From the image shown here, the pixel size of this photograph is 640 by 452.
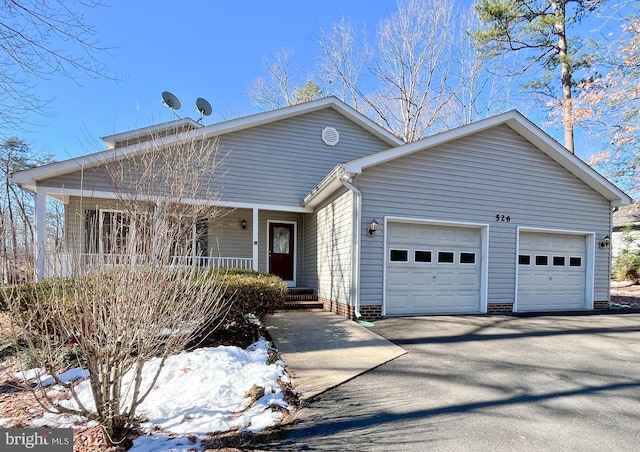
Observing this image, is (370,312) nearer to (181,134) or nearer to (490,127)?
(490,127)

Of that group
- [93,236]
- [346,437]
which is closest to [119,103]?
[93,236]

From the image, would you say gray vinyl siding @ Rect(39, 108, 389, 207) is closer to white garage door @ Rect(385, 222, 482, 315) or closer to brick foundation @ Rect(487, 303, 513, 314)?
white garage door @ Rect(385, 222, 482, 315)

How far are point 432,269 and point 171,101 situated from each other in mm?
9076

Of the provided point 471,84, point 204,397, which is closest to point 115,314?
point 204,397

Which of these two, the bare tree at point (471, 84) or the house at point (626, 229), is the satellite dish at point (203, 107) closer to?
the bare tree at point (471, 84)

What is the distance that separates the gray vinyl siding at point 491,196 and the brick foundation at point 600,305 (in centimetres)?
14

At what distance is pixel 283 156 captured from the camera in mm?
10594

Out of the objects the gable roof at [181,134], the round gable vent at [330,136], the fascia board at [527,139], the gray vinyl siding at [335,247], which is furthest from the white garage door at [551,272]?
the round gable vent at [330,136]

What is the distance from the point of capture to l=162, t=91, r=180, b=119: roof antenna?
9.98m

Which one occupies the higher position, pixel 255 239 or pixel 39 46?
pixel 39 46

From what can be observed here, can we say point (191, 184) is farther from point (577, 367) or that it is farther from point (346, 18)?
point (346, 18)

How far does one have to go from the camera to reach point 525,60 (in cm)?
1697

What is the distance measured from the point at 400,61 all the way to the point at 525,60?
637 cm
